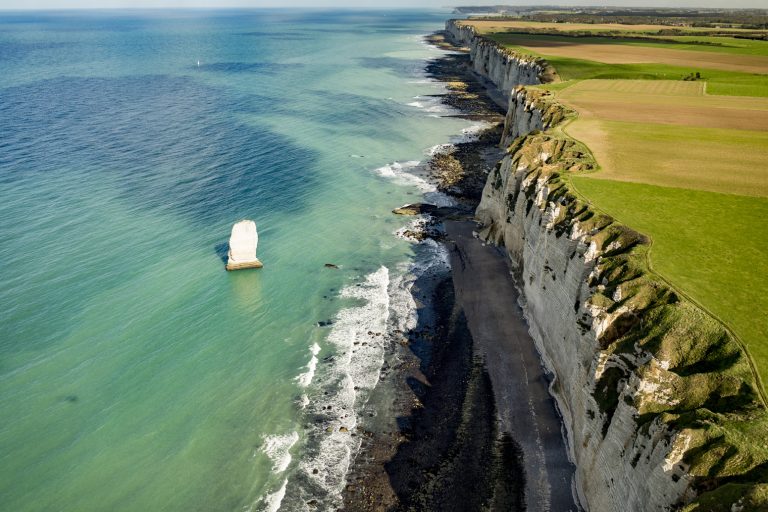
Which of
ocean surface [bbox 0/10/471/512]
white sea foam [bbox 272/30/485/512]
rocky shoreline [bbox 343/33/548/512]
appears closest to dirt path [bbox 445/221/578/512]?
rocky shoreline [bbox 343/33/548/512]

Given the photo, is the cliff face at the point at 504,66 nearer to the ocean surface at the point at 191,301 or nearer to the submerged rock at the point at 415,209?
the ocean surface at the point at 191,301

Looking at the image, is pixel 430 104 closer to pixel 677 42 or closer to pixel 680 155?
pixel 680 155

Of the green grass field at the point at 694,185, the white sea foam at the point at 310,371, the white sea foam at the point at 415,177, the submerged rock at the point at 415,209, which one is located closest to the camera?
the green grass field at the point at 694,185

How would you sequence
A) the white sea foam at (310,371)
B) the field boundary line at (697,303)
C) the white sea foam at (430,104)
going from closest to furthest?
the field boundary line at (697,303)
the white sea foam at (310,371)
the white sea foam at (430,104)

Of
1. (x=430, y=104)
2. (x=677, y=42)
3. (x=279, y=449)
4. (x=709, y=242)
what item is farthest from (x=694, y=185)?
(x=677, y=42)

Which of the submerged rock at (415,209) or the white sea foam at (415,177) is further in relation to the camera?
the white sea foam at (415,177)

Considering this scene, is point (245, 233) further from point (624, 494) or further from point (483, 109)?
point (483, 109)

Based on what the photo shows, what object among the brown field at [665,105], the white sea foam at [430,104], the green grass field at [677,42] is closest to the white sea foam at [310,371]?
the brown field at [665,105]
